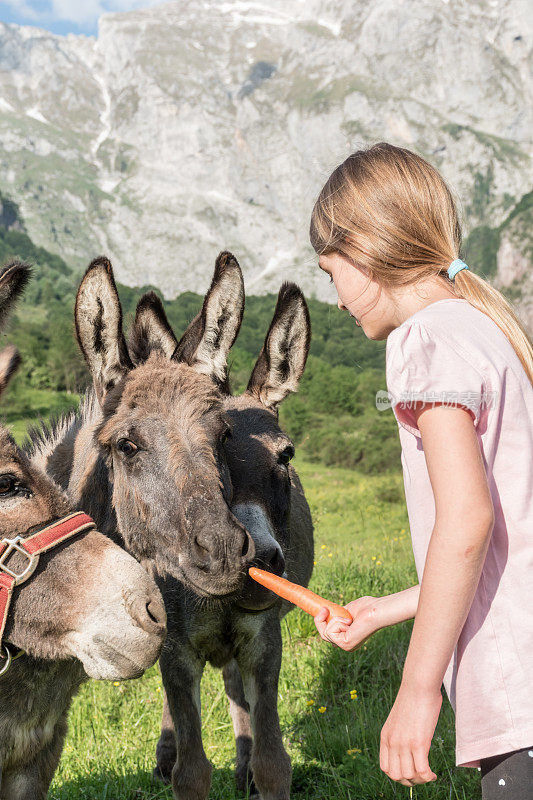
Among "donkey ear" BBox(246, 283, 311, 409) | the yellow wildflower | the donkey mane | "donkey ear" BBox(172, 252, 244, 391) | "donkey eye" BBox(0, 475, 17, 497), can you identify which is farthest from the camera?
"donkey ear" BBox(246, 283, 311, 409)

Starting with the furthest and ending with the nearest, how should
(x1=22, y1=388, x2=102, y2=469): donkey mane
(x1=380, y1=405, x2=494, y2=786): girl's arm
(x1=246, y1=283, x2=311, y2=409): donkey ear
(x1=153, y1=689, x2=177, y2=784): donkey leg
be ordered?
(x1=153, y1=689, x2=177, y2=784): donkey leg
(x1=246, y1=283, x2=311, y2=409): donkey ear
(x1=22, y1=388, x2=102, y2=469): donkey mane
(x1=380, y1=405, x2=494, y2=786): girl's arm

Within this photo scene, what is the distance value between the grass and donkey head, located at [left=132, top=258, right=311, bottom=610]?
1542mm

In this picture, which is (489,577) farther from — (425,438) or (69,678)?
(69,678)

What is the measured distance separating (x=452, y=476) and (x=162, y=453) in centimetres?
162

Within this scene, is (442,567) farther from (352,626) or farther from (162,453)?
(162,453)

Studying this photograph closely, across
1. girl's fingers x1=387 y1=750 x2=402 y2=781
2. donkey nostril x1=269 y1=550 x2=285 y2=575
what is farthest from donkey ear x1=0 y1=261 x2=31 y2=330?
girl's fingers x1=387 y1=750 x2=402 y2=781

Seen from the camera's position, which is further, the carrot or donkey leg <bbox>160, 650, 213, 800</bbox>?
donkey leg <bbox>160, 650, 213, 800</bbox>

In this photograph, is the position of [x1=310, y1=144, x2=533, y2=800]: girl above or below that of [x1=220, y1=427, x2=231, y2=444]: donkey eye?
above

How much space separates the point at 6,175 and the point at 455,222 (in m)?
210

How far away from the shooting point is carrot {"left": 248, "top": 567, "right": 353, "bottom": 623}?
2203mm

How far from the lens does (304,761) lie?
4.46 meters

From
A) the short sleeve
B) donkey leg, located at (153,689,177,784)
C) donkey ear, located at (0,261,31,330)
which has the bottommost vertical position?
donkey leg, located at (153,689,177,784)

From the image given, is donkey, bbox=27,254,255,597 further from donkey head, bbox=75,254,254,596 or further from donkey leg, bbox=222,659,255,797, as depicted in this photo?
donkey leg, bbox=222,659,255,797

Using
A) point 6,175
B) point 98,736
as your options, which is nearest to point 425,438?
point 98,736
